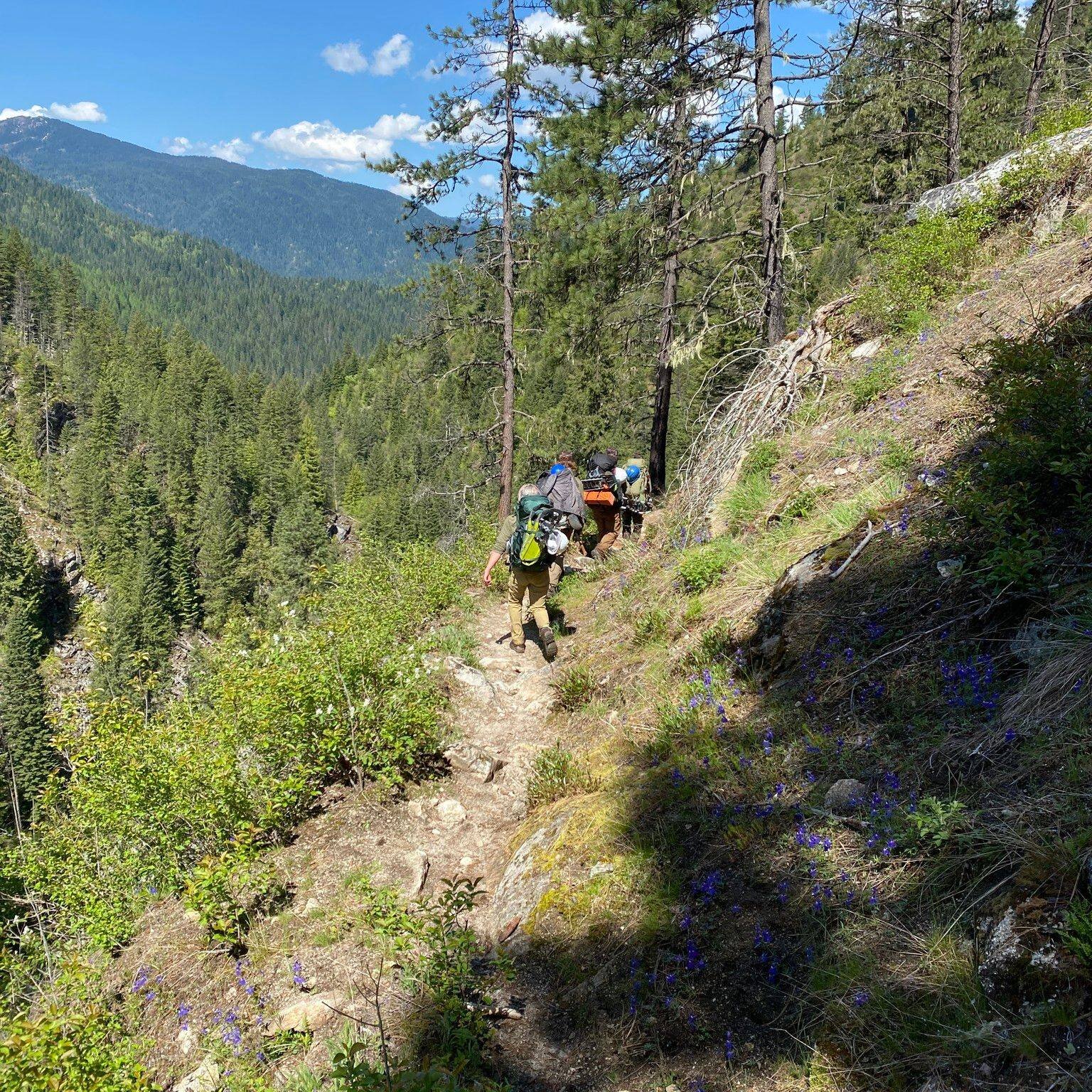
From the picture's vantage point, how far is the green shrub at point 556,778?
4879mm

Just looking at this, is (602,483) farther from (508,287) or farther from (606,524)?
(508,287)

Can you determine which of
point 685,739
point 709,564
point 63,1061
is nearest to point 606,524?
point 709,564

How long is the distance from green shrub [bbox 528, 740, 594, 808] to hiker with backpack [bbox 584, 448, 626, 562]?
18.8ft

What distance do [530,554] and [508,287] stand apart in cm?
853

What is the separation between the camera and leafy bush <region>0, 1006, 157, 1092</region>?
104 inches

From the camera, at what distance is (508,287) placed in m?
13.9

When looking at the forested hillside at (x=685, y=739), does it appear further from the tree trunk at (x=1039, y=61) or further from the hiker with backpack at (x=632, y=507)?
the tree trunk at (x=1039, y=61)

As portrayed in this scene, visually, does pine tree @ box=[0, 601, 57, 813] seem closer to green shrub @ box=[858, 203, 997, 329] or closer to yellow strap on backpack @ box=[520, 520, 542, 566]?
yellow strap on backpack @ box=[520, 520, 542, 566]

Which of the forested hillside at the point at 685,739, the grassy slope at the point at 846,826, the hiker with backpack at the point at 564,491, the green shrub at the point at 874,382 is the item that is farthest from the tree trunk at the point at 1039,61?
the hiker with backpack at the point at 564,491

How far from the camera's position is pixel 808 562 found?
4.99 m

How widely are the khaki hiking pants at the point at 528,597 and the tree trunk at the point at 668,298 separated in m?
4.94

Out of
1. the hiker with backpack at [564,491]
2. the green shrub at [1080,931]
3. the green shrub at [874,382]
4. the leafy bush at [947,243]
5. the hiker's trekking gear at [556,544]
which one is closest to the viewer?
the green shrub at [1080,931]

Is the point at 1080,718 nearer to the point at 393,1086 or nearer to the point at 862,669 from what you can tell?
the point at 862,669

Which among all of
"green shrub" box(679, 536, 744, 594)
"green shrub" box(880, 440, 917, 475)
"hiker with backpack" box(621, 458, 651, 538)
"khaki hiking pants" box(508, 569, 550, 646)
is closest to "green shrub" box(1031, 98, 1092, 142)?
"green shrub" box(880, 440, 917, 475)
